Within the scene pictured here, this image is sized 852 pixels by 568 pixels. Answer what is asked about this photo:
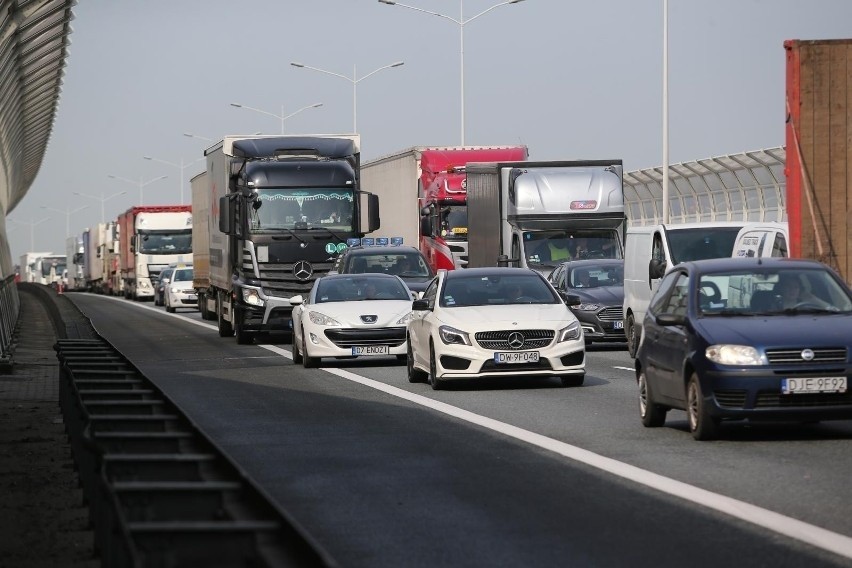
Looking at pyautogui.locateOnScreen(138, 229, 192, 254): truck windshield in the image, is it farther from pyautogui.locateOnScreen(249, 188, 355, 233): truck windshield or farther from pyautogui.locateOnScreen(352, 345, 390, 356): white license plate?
pyautogui.locateOnScreen(352, 345, 390, 356): white license plate

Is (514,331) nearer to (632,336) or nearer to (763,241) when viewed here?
(763,241)

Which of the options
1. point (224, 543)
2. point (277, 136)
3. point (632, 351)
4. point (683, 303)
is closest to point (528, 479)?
point (683, 303)

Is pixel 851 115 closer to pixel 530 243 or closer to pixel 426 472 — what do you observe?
pixel 426 472

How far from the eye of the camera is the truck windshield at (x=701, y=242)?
2661cm

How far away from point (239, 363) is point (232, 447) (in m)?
13.9

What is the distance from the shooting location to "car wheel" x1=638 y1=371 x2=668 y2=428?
1559 cm

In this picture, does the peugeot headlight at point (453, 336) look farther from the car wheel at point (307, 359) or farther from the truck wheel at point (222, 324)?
the truck wheel at point (222, 324)

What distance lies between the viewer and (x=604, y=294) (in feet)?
101

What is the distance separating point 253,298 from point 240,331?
78 centimetres

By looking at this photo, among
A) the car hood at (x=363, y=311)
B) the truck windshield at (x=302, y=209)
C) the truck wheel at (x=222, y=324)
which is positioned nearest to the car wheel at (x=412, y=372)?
the car hood at (x=363, y=311)

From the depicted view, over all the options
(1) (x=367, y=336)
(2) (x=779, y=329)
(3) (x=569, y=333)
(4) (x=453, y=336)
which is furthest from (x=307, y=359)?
(2) (x=779, y=329)

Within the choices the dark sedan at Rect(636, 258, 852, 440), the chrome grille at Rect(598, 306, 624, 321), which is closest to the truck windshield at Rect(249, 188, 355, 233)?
the chrome grille at Rect(598, 306, 624, 321)

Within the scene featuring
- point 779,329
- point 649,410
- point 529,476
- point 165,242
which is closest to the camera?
point 529,476

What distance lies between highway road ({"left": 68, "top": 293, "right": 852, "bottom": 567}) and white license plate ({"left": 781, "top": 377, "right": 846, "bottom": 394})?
0.41m
